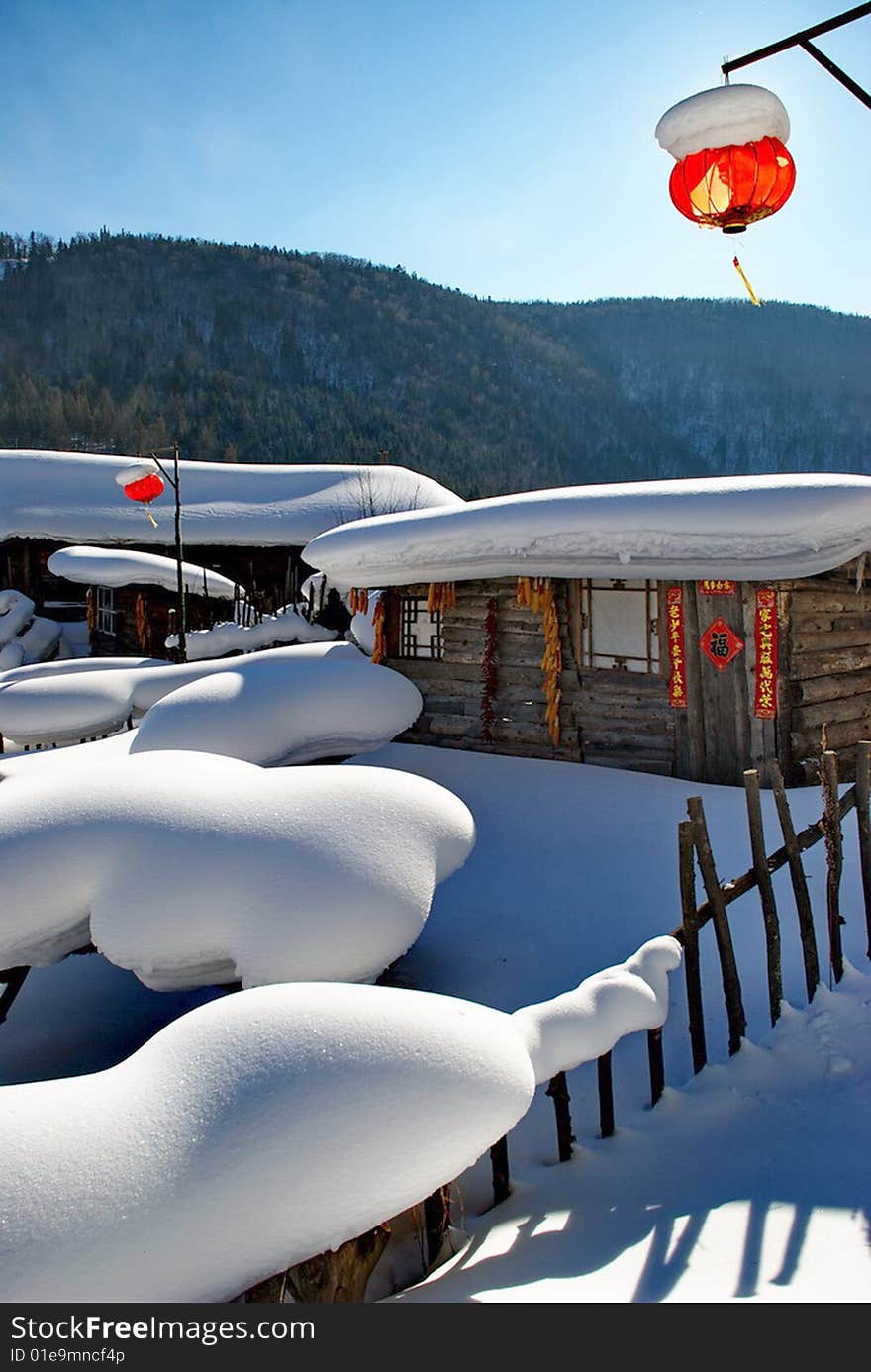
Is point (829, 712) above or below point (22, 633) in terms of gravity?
below

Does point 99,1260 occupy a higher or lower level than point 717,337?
lower

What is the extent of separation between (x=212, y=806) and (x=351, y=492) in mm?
21942

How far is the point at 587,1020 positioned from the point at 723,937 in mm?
1410

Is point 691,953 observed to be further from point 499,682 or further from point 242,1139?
point 499,682

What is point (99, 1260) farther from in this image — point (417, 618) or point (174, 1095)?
point (417, 618)

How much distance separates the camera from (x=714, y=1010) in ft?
18.2

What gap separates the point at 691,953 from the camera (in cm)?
475

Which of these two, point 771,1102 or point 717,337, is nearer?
point 771,1102

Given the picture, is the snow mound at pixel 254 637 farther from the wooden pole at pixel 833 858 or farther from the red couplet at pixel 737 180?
the red couplet at pixel 737 180

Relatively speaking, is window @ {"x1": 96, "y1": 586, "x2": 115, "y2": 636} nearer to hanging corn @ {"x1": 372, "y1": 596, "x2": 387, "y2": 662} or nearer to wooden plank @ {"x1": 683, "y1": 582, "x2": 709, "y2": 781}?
hanging corn @ {"x1": 372, "y1": 596, "x2": 387, "y2": 662}

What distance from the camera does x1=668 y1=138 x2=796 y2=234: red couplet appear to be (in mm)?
4688

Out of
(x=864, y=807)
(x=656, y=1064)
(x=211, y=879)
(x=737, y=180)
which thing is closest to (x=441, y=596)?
(x=864, y=807)

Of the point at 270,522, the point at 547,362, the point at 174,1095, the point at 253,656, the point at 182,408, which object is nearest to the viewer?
the point at 174,1095

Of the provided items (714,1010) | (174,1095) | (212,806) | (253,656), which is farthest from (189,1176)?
(253,656)
